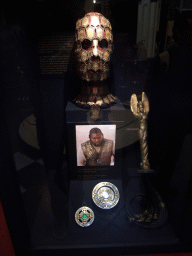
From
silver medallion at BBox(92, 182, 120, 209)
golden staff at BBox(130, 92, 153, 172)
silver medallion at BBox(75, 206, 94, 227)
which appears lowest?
silver medallion at BBox(75, 206, 94, 227)

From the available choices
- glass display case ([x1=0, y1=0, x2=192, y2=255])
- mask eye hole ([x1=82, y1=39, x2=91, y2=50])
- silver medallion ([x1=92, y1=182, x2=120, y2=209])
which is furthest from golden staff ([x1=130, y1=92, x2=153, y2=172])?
mask eye hole ([x1=82, y1=39, x2=91, y2=50])

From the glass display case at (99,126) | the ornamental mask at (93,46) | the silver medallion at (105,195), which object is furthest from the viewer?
the silver medallion at (105,195)

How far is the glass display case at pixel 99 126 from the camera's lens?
77 cm

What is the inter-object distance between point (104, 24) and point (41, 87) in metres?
0.45

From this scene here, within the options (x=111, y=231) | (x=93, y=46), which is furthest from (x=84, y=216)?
(x=93, y=46)

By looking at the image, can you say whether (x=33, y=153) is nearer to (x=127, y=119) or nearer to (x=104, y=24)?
(x=127, y=119)

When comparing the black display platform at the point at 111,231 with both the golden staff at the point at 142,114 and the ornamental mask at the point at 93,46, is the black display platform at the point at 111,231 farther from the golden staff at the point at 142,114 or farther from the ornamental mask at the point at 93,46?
the ornamental mask at the point at 93,46

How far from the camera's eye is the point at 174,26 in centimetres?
70

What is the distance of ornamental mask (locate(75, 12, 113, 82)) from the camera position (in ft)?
2.98

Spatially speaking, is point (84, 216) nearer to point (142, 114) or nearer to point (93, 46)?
point (142, 114)

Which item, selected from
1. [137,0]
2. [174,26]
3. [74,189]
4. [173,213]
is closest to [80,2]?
[137,0]

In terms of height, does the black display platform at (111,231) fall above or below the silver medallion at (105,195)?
below

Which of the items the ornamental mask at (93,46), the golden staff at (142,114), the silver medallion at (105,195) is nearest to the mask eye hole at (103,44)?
the ornamental mask at (93,46)

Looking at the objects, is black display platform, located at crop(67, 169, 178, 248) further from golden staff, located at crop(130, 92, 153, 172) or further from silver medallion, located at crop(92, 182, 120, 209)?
golden staff, located at crop(130, 92, 153, 172)
